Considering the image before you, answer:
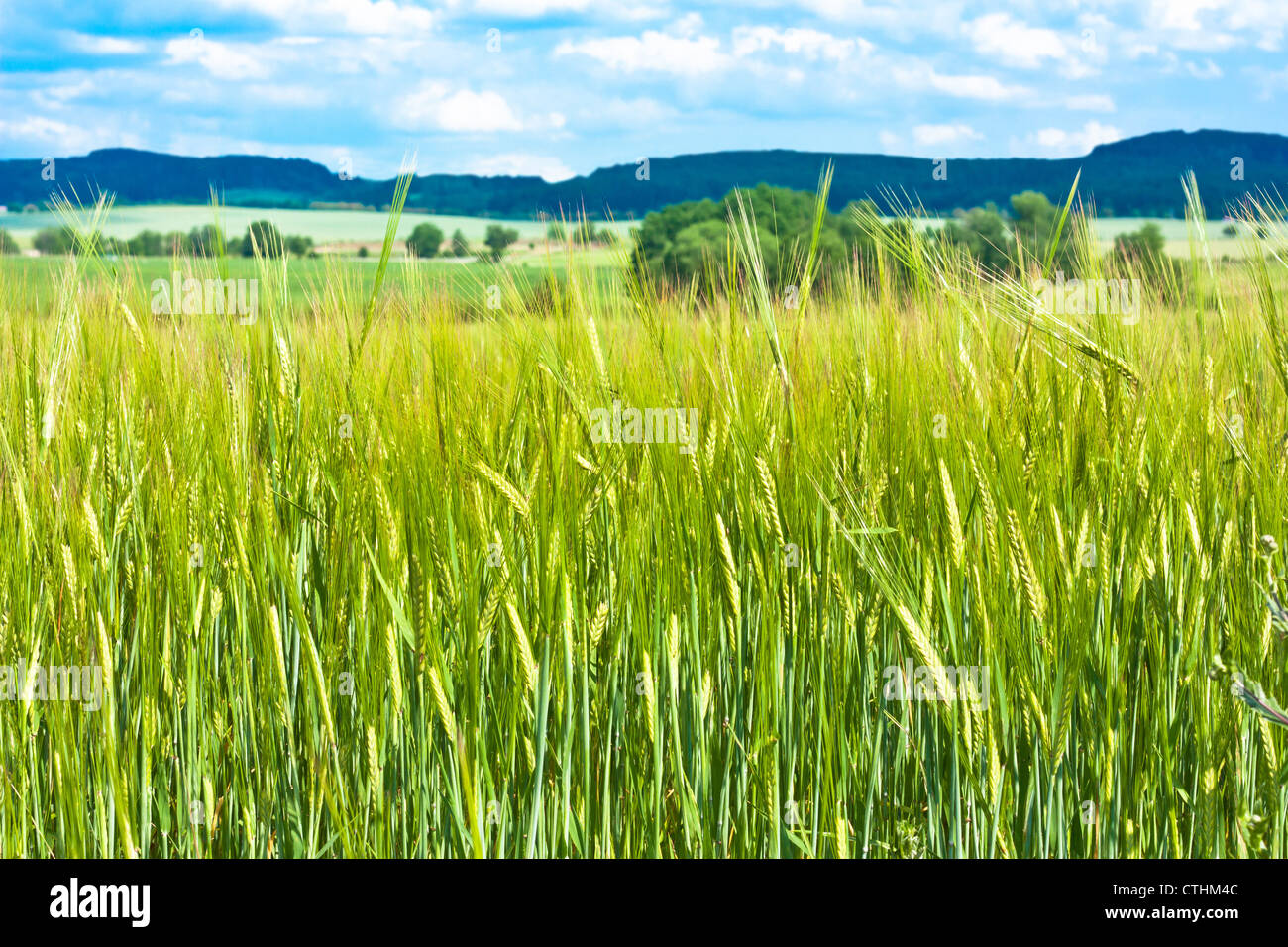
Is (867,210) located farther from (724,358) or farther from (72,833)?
(72,833)

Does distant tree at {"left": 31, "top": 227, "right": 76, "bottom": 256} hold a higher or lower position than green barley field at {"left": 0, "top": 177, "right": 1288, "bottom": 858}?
higher

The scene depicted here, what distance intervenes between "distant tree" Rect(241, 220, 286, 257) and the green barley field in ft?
0.39

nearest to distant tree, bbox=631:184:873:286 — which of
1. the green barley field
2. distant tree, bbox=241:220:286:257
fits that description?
the green barley field

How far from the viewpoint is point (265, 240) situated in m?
1.86

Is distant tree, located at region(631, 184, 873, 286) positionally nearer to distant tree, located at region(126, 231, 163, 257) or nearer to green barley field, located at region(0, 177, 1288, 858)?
green barley field, located at region(0, 177, 1288, 858)

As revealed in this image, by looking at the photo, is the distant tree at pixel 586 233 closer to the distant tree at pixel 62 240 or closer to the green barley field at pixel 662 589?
the green barley field at pixel 662 589

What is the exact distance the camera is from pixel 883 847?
4.86 feet

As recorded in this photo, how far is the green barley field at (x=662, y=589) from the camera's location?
136 centimetres

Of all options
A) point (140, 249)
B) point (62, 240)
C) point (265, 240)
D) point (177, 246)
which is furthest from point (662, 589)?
point (140, 249)

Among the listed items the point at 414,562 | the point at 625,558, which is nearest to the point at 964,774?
the point at 625,558

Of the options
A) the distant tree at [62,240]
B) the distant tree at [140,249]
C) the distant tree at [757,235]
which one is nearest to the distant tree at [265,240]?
the distant tree at [140,249]

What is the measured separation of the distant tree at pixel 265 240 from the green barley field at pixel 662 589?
12 centimetres

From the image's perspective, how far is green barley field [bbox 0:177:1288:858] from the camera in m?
1.36

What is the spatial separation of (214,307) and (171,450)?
0.28 m
